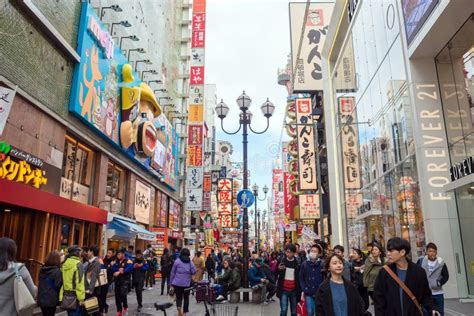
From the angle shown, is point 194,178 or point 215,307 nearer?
point 215,307

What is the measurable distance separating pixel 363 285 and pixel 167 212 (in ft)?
90.6

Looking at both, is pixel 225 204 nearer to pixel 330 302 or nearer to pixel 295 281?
→ pixel 295 281

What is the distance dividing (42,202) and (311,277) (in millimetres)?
8826

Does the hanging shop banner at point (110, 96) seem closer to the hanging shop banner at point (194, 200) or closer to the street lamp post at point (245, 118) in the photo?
the hanging shop banner at point (194, 200)

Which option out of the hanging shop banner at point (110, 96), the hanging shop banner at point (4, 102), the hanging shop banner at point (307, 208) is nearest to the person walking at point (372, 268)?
the hanging shop banner at point (4, 102)

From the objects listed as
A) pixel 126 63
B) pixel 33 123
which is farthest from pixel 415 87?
pixel 126 63

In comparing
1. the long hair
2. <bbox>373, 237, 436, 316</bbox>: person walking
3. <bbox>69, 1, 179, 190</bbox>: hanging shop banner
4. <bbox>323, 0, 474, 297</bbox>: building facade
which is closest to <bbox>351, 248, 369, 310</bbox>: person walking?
<bbox>323, 0, 474, 297</bbox>: building facade

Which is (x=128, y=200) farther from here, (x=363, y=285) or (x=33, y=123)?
(x=363, y=285)

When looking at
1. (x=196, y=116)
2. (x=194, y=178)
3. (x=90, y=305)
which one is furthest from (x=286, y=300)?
(x=196, y=116)

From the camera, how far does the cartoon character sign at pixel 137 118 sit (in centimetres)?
2175

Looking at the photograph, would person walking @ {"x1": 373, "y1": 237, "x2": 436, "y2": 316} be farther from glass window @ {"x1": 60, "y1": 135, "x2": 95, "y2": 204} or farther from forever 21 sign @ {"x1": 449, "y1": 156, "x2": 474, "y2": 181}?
glass window @ {"x1": 60, "y1": 135, "x2": 95, "y2": 204}

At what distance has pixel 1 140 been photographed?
11406mm

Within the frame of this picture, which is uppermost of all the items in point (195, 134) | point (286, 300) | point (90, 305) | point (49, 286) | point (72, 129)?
point (195, 134)

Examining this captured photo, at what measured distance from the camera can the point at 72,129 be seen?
52.6 ft
